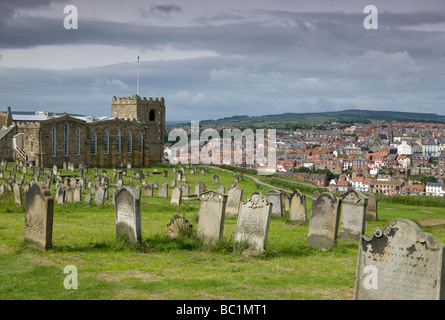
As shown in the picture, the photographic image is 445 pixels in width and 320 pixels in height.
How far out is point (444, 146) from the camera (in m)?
196

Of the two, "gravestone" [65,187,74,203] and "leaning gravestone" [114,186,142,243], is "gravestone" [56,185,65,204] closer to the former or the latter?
"gravestone" [65,187,74,203]

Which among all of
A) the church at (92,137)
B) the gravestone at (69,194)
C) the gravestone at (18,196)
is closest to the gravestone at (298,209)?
the gravestone at (69,194)

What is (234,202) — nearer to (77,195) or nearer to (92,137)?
(77,195)

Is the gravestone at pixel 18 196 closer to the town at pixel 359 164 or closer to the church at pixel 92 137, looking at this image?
the church at pixel 92 137

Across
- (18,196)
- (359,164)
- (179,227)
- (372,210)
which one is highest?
(179,227)

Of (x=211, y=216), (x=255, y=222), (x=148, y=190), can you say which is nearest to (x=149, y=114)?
(x=148, y=190)

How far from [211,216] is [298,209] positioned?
22.3 ft

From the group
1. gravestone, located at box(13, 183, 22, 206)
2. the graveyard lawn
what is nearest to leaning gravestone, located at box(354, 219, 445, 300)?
the graveyard lawn

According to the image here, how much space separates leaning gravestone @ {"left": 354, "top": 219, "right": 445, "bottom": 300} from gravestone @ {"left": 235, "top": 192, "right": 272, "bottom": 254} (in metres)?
4.10

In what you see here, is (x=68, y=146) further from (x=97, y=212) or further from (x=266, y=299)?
(x=266, y=299)

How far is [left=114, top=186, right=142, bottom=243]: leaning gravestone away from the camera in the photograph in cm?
1364

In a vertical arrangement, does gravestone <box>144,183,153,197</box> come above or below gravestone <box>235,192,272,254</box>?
below

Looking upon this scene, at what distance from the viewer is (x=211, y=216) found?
14258 mm

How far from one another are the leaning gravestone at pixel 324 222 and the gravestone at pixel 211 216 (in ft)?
9.23
